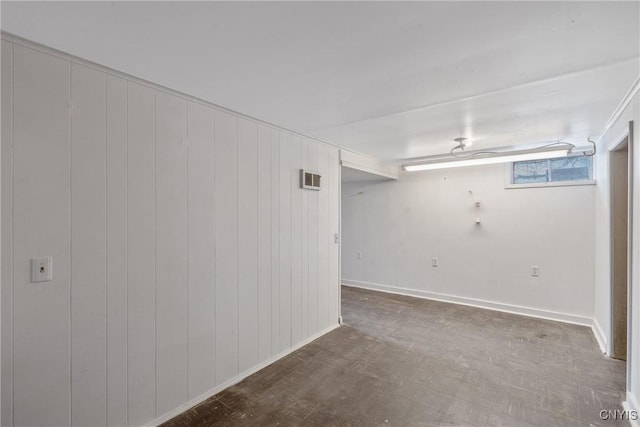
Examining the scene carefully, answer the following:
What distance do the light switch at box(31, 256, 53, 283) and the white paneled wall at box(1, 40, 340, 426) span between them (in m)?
0.03

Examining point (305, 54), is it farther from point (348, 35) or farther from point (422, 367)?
point (422, 367)

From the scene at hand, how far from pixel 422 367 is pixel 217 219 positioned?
Answer: 7.39 ft

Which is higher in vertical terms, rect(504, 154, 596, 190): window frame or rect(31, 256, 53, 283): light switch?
rect(504, 154, 596, 190): window frame

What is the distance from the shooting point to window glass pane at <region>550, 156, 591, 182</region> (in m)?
3.83

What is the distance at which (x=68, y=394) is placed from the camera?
1588mm

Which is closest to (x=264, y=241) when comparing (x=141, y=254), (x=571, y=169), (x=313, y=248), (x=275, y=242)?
(x=275, y=242)

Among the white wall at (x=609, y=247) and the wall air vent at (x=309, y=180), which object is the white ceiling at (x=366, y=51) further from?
the wall air vent at (x=309, y=180)

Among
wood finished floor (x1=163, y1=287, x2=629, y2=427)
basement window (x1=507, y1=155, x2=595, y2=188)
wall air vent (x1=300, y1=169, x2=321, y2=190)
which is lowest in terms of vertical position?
wood finished floor (x1=163, y1=287, x2=629, y2=427)

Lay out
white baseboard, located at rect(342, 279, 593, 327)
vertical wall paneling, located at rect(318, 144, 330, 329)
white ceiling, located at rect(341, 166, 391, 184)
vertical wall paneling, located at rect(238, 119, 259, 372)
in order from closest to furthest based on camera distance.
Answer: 1. vertical wall paneling, located at rect(238, 119, 259, 372)
2. vertical wall paneling, located at rect(318, 144, 330, 329)
3. white baseboard, located at rect(342, 279, 593, 327)
4. white ceiling, located at rect(341, 166, 391, 184)

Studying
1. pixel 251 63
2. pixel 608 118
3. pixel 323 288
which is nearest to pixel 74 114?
pixel 251 63

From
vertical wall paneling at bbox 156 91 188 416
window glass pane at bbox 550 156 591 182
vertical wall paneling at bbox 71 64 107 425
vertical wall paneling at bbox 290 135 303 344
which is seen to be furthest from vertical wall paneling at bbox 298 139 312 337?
window glass pane at bbox 550 156 591 182

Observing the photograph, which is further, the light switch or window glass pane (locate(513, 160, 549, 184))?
window glass pane (locate(513, 160, 549, 184))

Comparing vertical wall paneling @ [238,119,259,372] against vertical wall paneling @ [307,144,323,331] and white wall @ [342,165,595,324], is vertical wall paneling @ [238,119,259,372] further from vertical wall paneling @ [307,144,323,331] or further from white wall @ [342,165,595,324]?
white wall @ [342,165,595,324]

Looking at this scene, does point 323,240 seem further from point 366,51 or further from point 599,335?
point 599,335
